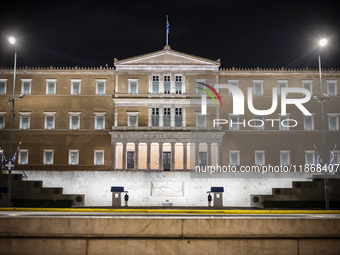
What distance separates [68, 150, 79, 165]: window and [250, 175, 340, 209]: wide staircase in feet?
80.4

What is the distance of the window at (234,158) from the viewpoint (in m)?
50.0

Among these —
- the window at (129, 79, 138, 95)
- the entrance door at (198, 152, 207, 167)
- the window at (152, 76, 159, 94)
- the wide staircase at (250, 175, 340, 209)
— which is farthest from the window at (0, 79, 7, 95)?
the wide staircase at (250, 175, 340, 209)

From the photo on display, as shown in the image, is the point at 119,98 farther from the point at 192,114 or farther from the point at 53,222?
the point at 53,222

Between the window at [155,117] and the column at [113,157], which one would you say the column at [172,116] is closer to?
the window at [155,117]

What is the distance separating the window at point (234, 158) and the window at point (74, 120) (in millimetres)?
18676

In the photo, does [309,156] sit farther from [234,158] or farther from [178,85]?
[178,85]

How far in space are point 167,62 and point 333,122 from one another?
21.5m

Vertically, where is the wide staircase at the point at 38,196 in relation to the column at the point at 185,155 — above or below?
below

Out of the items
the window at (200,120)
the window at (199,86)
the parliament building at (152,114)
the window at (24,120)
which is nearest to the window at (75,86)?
the parliament building at (152,114)

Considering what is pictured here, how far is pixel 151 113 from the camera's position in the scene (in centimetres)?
4984

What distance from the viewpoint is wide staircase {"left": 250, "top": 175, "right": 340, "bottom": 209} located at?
32.8 metres

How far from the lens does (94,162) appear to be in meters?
49.7

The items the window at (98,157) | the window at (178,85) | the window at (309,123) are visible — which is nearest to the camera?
the window at (98,157)

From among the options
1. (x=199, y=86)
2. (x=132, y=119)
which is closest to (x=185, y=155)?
(x=132, y=119)
